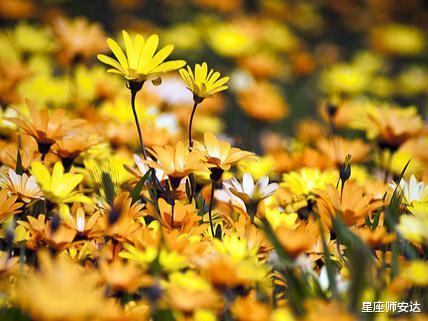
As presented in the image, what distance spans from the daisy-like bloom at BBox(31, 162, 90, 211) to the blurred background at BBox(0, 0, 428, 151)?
2.70 ft

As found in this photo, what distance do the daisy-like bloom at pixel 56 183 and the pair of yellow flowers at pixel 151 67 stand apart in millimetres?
235

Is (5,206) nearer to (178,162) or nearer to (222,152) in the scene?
(178,162)

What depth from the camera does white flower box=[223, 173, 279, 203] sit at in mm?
1332

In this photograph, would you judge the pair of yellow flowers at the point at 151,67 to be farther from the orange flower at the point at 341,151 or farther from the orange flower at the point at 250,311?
the orange flower at the point at 341,151

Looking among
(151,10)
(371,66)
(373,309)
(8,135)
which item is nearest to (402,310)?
(373,309)

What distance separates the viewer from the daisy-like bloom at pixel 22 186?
138cm

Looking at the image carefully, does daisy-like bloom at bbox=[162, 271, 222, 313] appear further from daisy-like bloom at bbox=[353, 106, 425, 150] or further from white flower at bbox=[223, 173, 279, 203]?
daisy-like bloom at bbox=[353, 106, 425, 150]

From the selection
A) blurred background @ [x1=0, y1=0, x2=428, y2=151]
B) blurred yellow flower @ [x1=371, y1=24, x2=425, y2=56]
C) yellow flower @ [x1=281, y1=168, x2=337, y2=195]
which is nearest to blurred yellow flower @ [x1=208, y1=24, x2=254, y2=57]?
blurred background @ [x1=0, y1=0, x2=428, y2=151]

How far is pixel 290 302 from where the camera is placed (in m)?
1.12

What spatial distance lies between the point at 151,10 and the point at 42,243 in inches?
164

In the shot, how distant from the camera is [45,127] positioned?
1482 mm

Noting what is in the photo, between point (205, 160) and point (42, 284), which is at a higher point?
point (205, 160)

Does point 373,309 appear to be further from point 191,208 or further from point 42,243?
point 42,243

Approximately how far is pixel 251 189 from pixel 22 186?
1.55 ft
